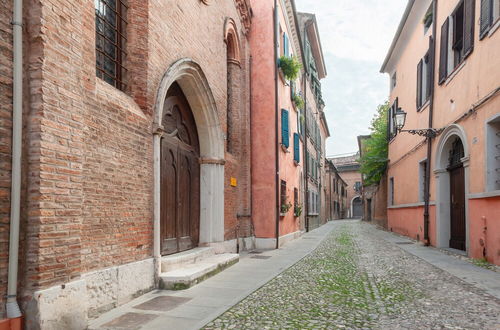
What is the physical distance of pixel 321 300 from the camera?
5.09m

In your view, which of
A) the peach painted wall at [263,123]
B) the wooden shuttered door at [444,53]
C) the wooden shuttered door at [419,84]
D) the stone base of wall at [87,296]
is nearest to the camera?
the stone base of wall at [87,296]

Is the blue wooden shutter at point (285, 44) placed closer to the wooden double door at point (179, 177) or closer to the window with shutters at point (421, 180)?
the window with shutters at point (421, 180)

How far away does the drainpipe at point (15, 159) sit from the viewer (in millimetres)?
3160

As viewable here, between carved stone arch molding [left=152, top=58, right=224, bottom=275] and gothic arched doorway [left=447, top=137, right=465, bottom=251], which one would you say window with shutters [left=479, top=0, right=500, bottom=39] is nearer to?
gothic arched doorway [left=447, top=137, right=465, bottom=251]

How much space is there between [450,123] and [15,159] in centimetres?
1031

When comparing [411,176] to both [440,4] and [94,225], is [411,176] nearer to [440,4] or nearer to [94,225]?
[440,4]

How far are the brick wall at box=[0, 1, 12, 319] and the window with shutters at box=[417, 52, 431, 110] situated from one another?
12.3m

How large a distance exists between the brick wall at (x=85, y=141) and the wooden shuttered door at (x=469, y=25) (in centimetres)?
661

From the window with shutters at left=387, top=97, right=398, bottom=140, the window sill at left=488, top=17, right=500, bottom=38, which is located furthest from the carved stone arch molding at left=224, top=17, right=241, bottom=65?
the window with shutters at left=387, top=97, right=398, bottom=140

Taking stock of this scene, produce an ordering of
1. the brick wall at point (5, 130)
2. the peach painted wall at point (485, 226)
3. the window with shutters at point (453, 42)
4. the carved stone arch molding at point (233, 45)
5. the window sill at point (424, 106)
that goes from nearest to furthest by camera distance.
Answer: the brick wall at point (5, 130) → the peach painted wall at point (485, 226) → the window with shutters at point (453, 42) → the carved stone arch molding at point (233, 45) → the window sill at point (424, 106)

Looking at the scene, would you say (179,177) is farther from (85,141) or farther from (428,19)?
(428,19)

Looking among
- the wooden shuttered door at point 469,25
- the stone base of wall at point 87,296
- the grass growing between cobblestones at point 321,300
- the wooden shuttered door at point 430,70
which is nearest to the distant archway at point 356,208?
the wooden shuttered door at point 430,70

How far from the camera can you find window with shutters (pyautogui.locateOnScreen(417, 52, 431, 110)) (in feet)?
42.8

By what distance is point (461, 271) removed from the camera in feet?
23.2
